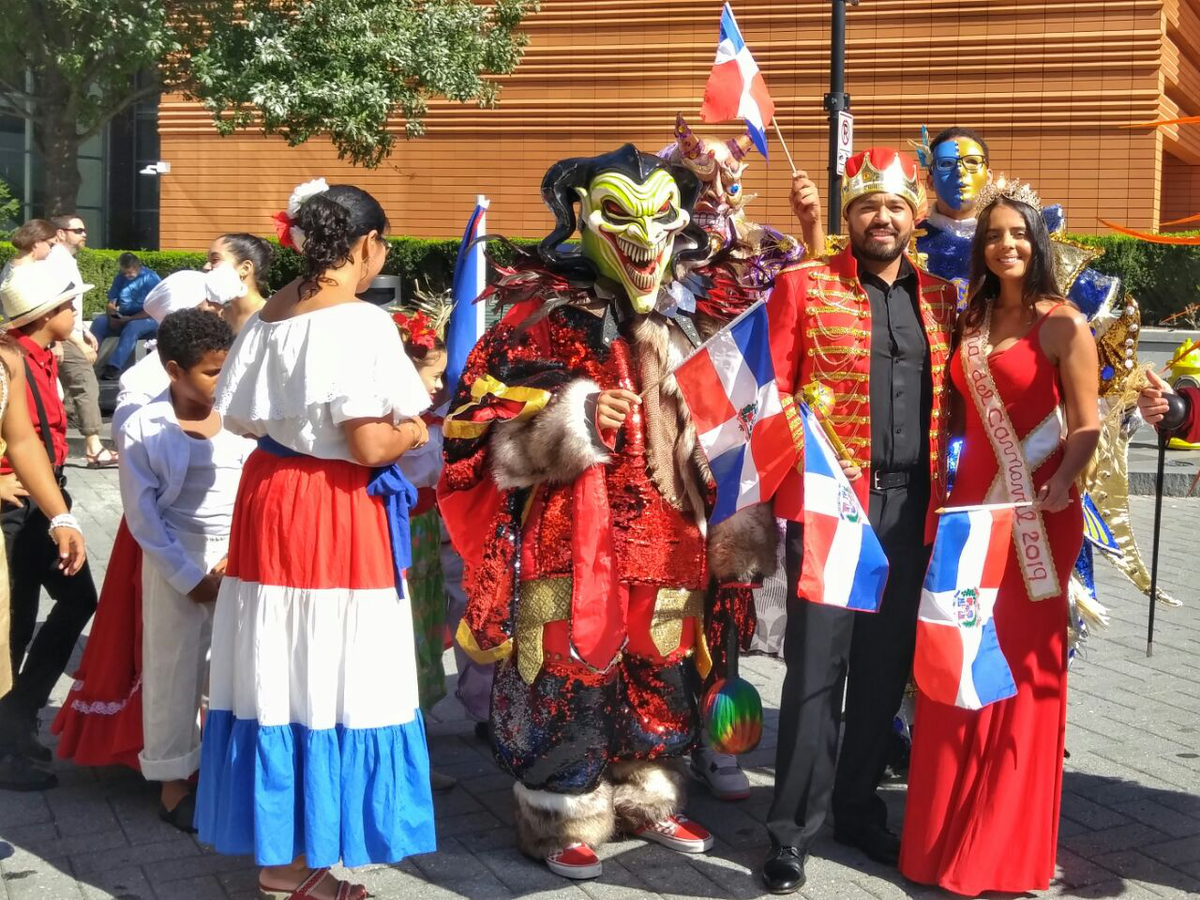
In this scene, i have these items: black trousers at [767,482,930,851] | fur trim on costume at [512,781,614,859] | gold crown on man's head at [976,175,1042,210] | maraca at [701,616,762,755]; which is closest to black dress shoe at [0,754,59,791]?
fur trim on costume at [512,781,614,859]

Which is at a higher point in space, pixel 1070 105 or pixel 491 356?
pixel 1070 105

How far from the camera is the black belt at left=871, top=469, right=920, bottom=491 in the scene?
407 centimetres

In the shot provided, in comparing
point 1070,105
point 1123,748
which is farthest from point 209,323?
point 1070,105

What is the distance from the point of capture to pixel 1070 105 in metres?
17.0

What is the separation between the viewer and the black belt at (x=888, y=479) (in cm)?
407

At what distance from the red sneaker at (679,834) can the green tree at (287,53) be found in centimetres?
1361

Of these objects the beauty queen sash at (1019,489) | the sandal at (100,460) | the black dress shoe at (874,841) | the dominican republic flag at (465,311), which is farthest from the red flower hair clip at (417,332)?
the sandal at (100,460)

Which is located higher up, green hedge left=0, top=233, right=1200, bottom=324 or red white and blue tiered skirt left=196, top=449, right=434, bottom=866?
green hedge left=0, top=233, right=1200, bottom=324

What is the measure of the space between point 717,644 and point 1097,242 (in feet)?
38.6

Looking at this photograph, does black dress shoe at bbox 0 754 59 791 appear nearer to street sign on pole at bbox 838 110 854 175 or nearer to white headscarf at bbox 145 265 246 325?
white headscarf at bbox 145 265 246 325

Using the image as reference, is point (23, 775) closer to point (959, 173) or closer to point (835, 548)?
point (835, 548)

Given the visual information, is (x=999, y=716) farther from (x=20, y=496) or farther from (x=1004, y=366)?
(x=20, y=496)

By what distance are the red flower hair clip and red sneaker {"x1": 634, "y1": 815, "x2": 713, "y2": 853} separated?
6.43ft

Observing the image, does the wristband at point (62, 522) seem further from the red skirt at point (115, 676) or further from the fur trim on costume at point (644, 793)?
the fur trim on costume at point (644, 793)
